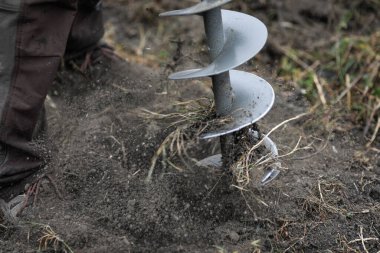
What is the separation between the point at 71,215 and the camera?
2.65m

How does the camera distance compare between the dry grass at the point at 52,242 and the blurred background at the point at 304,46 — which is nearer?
the dry grass at the point at 52,242

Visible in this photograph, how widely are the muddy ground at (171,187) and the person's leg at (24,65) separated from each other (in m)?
0.25

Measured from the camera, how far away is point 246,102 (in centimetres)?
270

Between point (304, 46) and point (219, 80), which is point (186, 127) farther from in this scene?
point (304, 46)

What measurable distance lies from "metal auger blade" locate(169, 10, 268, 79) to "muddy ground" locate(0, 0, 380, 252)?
1.64 feet

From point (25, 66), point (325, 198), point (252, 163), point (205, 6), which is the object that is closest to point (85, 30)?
point (25, 66)

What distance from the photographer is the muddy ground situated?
8.34 feet

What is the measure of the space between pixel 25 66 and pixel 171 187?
0.82 metres

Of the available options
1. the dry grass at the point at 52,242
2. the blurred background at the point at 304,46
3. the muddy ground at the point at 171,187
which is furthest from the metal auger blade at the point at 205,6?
the dry grass at the point at 52,242

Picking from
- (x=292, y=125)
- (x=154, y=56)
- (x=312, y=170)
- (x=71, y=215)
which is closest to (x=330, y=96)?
(x=292, y=125)

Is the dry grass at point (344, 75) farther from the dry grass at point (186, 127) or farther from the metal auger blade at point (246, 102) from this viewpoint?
the dry grass at point (186, 127)

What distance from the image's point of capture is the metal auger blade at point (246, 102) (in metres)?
2.58

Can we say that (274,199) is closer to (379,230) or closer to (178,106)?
(379,230)

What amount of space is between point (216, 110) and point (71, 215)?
0.78m
